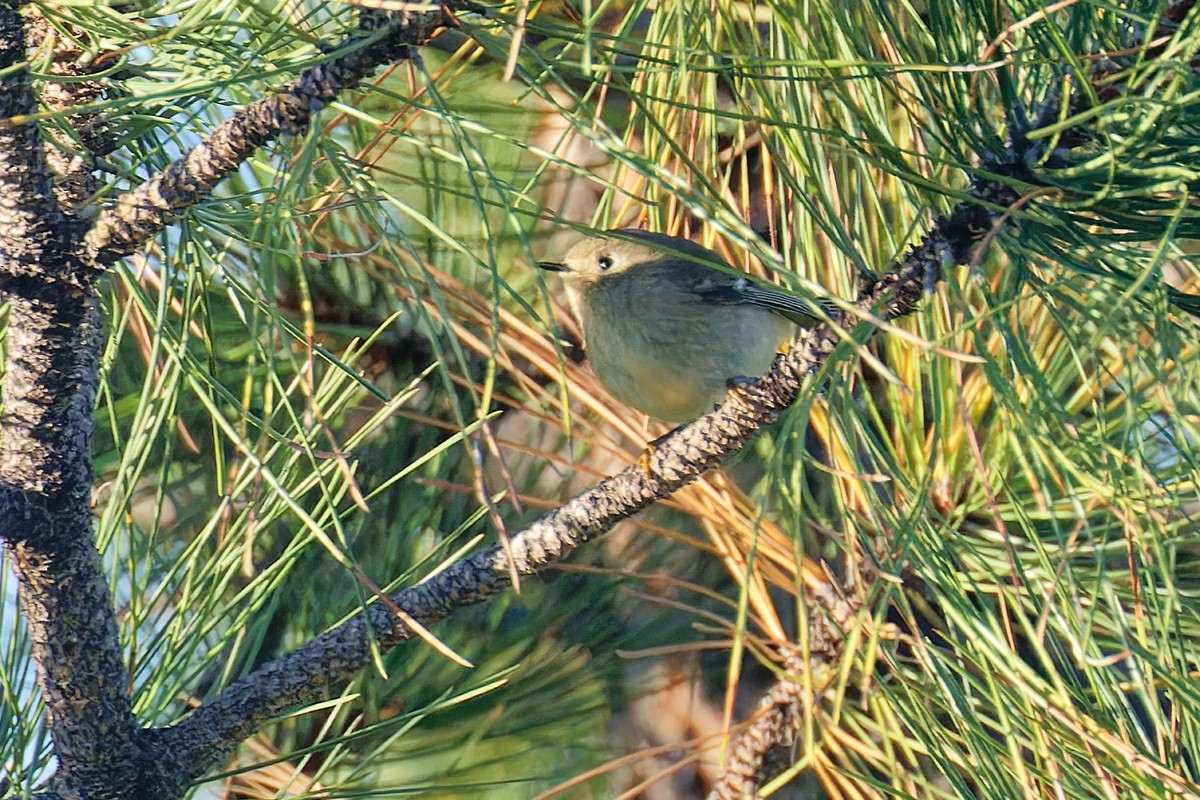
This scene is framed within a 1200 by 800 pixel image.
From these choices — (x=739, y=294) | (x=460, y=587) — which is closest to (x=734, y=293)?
(x=739, y=294)

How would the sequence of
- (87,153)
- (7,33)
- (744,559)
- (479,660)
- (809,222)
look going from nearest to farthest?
(7,33)
(87,153)
(809,222)
(744,559)
(479,660)

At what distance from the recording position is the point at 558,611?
1.50 metres

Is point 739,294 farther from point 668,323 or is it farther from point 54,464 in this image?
point 54,464

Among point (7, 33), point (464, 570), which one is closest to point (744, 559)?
point (464, 570)

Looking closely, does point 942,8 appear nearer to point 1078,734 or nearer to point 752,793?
point 1078,734

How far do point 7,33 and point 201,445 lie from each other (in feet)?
2.86

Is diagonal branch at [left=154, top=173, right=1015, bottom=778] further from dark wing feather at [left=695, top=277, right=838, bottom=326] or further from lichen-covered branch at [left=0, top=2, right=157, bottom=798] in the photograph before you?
dark wing feather at [left=695, top=277, right=838, bottom=326]

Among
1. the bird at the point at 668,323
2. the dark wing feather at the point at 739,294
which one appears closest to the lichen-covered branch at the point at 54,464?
the bird at the point at 668,323

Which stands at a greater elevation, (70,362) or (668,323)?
(70,362)

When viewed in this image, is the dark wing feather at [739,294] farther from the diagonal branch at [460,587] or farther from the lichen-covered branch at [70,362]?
the lichen-covered branch at [70,362]

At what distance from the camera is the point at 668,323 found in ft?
5.43

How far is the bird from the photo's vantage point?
1562mm

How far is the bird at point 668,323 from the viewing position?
1562 mm

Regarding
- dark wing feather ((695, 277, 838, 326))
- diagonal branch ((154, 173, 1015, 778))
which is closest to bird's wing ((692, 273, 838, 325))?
dark wing feather ((695, 277, 838, 326))
